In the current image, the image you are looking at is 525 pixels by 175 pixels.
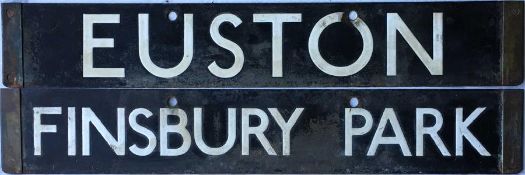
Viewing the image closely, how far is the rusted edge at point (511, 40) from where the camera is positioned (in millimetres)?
1137

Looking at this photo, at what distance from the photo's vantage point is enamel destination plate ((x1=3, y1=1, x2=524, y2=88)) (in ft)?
3.72

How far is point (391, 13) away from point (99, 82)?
0.56m

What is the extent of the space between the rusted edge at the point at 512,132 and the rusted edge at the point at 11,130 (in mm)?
909

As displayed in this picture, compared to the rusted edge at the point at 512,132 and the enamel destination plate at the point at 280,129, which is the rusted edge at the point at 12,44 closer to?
the enamel destination plate at the point at 280,129

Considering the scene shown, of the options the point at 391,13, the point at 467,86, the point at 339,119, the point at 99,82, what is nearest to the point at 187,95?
the point at 99,82

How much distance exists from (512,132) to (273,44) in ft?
Answer: 1.56

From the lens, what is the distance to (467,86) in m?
1.14

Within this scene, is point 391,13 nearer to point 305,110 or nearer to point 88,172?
point 305,110

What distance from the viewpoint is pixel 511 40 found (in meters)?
1.14

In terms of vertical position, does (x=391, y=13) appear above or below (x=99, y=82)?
above

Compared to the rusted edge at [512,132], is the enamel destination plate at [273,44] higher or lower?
higher

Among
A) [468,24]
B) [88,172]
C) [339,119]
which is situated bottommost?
[88,172]

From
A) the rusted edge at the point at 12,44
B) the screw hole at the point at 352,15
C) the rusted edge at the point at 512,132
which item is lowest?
the rusted edge at the point at 512,132

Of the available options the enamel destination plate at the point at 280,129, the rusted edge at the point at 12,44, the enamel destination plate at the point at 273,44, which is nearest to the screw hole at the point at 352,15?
the enamel destination plate at the point at 273,44
